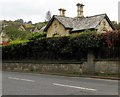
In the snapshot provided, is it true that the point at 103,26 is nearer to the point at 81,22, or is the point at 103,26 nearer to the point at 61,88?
the point at 81,22

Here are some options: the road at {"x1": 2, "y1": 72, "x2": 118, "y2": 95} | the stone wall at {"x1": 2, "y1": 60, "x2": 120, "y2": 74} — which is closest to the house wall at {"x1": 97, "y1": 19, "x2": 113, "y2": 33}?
the stone wall at {"x1": 2, "y1": 60, "x2": 120, "y2": 74}

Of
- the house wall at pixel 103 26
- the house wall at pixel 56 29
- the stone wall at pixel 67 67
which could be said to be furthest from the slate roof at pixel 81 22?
the stone wall at pixel 67 67

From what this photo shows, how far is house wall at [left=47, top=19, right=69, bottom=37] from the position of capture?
131ft

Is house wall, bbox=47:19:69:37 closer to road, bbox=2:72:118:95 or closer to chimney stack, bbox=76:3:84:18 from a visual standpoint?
chimney stack, bbox=76:3:84:18

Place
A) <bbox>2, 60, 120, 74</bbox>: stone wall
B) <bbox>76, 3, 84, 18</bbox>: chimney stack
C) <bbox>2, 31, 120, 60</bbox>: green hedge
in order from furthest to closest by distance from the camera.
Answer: <bbox>76, 3, 84, 18</bbox>: chimney stack, <bbox>2, 31, 120, 60</bbox>: green hedge, <bbox>2, 60, 120, 74</bbox>: stone wall

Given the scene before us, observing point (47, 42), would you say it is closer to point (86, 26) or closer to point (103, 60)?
point (103, 60)

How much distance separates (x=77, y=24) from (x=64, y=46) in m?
16.1

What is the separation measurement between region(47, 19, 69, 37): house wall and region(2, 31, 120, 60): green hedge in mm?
10236

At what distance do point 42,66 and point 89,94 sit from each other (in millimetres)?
15497

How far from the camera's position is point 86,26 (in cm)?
3769

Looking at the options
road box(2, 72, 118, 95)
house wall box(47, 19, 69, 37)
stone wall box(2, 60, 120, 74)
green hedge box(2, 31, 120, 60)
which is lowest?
road box(2, 72, 118, 95)

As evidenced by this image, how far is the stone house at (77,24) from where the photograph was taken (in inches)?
1484

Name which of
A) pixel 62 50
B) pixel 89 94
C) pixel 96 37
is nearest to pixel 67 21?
pixel 62 50

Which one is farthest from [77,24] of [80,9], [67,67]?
[67,67]
